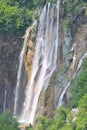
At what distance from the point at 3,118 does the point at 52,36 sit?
9629mm

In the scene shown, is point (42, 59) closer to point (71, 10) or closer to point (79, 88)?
point (71, 10)

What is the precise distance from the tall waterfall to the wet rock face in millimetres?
2478

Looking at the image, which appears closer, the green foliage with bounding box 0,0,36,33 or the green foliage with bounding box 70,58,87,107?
the green foliage with bounding box 70,58,87,107

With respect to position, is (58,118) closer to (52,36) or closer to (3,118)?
(3,118)

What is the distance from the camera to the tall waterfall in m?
38.9

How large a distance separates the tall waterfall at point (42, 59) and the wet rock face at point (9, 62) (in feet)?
8.13

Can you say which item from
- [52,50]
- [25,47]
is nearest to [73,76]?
[52,50]

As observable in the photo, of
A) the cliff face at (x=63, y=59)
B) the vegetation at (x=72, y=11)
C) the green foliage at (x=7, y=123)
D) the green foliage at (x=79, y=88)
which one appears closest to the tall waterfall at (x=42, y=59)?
the cliff face at (x=63, y=59)

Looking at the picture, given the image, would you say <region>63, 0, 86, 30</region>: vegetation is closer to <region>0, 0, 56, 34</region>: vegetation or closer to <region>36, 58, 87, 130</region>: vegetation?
<region>0, 0, 56, 34</region>: vegetation

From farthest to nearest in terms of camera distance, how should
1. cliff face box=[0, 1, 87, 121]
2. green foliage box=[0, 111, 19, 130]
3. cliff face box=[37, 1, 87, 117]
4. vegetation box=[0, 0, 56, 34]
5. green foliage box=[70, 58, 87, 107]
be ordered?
vegetation box=[0, 0, 56, 34], cliff face box=[0, 1, 87, 121], cliff face box=[37, 1, 87, 117], green foliage box=[70, 58, 87, 107], green foliage box=[0, 111, 19, 130]

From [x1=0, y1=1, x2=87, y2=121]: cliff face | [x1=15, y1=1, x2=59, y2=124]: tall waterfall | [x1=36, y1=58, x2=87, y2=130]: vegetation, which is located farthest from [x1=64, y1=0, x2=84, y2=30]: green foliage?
[x1=36, y1=58, x2=87, y2=130]: vegetation

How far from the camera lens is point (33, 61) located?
137 ft

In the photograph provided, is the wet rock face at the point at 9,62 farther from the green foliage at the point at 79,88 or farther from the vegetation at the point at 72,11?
the green foliage at the point at 79,88

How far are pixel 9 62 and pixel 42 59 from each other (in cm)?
475
